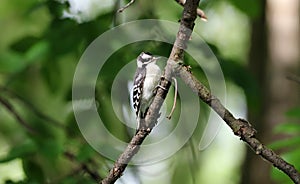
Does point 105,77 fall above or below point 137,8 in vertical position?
below

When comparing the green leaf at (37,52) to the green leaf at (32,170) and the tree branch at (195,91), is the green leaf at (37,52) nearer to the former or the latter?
the green leaf at (32,170)

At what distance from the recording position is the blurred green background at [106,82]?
2129mm

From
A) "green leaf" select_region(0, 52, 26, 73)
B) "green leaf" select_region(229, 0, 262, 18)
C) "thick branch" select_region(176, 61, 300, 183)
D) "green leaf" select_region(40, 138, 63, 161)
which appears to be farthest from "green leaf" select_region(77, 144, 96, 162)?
"thick branch" select_region(176, 61, 300, 183)

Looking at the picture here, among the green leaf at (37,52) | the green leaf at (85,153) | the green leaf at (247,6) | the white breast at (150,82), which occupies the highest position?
the green leaf at (247,6)

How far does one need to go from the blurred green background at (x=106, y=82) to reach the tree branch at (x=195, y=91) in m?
0.41

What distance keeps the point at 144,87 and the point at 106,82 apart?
3.50ft

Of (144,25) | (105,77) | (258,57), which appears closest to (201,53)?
(144,25)

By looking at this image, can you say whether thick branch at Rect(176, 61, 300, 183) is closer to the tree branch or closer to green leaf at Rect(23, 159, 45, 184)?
the tree branch

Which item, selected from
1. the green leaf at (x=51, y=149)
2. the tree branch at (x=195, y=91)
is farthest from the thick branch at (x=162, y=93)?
the green leaf at (x=51, y=149)

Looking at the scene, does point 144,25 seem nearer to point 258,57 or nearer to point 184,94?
point 184,94

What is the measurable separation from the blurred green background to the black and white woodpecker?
0.45m

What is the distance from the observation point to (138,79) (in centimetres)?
121

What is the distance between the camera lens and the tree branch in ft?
3.56

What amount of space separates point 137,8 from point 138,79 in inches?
51.4
